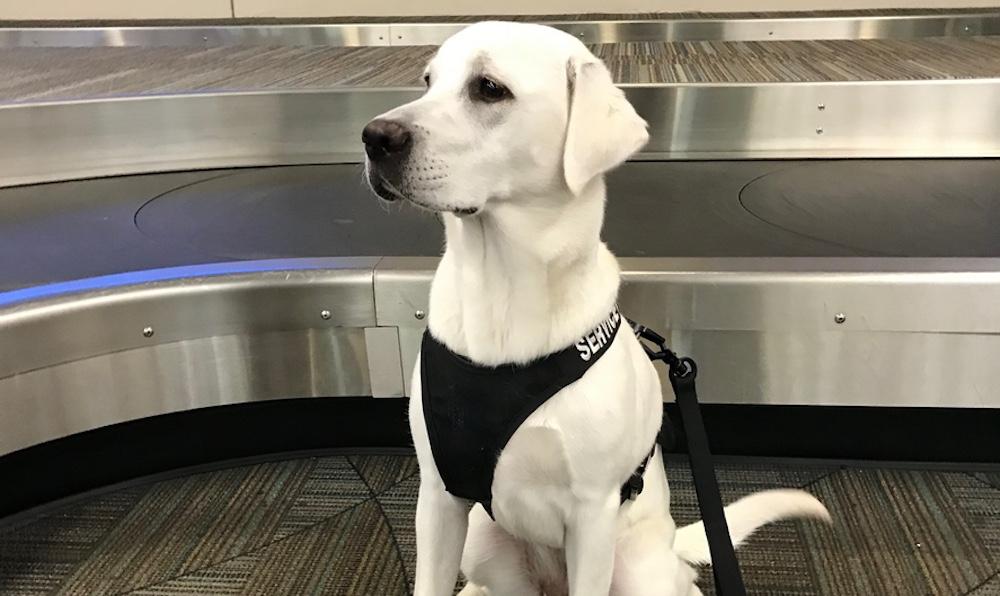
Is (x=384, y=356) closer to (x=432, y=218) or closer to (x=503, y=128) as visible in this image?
(x=432, y=218)

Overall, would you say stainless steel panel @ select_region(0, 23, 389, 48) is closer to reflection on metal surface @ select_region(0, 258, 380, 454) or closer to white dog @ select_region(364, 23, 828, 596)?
reflection on metal surface @ select_region(0, 258, 380, 454)

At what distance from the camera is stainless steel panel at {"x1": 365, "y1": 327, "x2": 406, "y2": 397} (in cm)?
173

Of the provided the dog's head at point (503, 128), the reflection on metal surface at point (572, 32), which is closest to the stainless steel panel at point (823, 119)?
the reflection on metal surface at point (572, 32)

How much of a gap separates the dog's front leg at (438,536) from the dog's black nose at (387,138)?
0.47m

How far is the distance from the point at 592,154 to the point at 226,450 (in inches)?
55.2

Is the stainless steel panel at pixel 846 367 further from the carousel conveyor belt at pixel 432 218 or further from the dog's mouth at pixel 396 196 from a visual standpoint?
the dog's mouth at pixel 396 196

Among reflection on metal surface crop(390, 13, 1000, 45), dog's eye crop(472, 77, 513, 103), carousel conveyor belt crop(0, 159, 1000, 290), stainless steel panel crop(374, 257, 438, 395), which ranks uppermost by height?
dog's eye crop(472, 77, 513, 103)

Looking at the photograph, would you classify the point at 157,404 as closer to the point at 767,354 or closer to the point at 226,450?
the point at 226,450

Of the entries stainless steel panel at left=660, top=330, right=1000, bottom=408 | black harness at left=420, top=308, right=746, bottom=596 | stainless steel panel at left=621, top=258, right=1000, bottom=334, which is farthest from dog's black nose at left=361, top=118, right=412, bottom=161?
stainless steel panel at left=660, top=330, right=1000, bottom=408

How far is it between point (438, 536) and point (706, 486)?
398 millimetres

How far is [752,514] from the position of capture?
137 cm

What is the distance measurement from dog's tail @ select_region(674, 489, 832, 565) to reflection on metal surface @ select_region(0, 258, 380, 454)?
0.75 m

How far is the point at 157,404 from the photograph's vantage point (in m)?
1.68

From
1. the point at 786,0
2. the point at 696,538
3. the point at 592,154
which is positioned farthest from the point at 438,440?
the point at 786,0
